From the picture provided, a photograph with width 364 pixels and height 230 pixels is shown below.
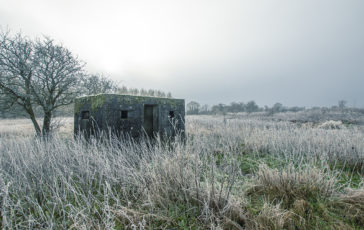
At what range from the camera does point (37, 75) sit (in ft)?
19.9

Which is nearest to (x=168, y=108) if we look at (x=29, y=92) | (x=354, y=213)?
(x=354, y=213)

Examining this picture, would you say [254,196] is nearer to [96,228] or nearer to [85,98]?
[96,228]

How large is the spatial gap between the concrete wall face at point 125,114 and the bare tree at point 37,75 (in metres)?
2.25

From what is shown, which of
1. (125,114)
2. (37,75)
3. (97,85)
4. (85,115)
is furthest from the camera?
(97,85)

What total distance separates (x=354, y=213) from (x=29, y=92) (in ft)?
28.7

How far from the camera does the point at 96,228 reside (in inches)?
69.1

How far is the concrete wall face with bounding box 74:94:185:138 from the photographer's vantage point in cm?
425

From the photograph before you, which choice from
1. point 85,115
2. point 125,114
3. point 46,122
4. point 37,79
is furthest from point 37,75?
point 125,114

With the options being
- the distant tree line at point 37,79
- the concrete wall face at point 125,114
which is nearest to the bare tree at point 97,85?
the distant tree line at point 37,79

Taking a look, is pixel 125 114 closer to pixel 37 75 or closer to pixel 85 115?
pixel 85 115

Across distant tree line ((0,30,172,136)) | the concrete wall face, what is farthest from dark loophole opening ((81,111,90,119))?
distant tree line ((0,30,172,136))

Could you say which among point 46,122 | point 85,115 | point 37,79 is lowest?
point 46,122

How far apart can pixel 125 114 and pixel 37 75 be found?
4.22 metres

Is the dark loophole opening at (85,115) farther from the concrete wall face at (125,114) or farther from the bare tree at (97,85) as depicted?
the bare tree at (97,85)
